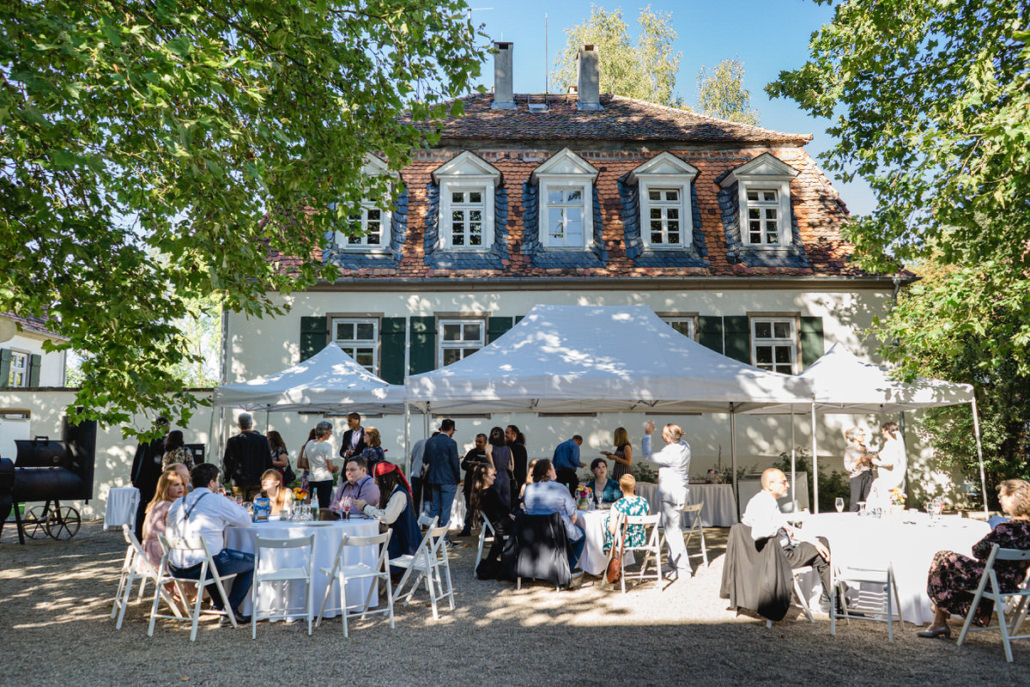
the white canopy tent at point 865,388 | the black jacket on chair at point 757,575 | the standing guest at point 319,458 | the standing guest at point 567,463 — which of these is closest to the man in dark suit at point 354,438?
the standing guest at point 319,458

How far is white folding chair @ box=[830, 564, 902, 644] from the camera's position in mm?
6117

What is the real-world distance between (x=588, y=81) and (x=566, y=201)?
4.55 metres

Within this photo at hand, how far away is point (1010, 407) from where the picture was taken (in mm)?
15078

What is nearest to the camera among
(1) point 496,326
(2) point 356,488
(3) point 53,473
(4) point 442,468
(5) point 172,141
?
(5) point 172,141

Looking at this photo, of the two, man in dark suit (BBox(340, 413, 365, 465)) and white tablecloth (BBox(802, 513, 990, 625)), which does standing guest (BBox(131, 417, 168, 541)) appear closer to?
man in dark suit (BBox(340, 413, 365, 465))

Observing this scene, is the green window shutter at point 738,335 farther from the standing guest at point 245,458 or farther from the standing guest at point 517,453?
the standing guest at point 245,458

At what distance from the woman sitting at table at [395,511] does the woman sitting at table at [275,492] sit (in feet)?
2.26

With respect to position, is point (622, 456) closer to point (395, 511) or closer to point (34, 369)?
point (395, 511)

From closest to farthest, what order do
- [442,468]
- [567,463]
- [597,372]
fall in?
1. [597,372]
2. [442,468]
3. [567,463]

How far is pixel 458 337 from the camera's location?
53.2 ft

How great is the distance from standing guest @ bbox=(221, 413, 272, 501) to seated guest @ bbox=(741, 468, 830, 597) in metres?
6.51

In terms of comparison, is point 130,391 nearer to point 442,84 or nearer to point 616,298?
point 442,84

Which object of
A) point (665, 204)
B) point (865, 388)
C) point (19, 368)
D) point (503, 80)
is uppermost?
point (503, 80)

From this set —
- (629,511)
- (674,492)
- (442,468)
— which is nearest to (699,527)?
(674,492)
